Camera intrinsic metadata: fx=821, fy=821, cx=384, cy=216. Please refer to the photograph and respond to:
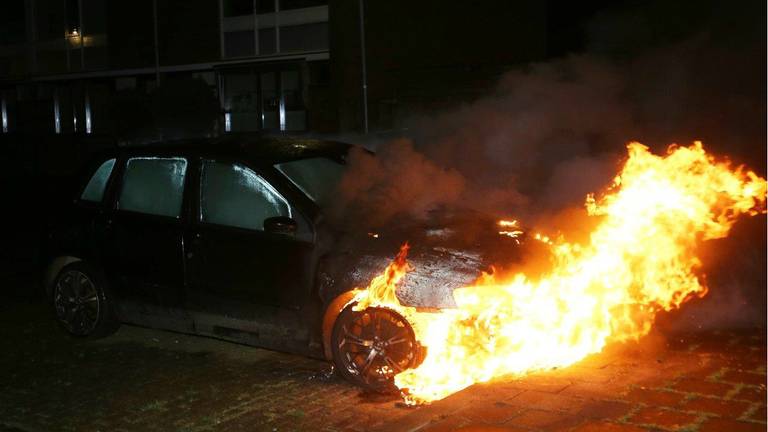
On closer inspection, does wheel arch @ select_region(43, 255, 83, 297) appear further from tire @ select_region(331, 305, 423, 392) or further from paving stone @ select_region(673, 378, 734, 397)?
paving stone @ select_region(673, 378, 734, 397)

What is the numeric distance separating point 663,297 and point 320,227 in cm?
258

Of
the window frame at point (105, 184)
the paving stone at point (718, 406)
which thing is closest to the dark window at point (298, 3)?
the window frame at point (105, 184)

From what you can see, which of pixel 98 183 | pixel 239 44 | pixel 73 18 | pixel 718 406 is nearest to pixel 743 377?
pixel 718 406

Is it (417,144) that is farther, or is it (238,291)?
(417,144)

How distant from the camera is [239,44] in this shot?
24.2 m

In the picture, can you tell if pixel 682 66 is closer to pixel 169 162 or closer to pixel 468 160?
pixel 468 160

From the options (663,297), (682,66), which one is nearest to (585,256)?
(663,297)

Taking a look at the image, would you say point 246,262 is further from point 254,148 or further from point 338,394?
point 338,394

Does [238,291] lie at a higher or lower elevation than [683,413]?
higher

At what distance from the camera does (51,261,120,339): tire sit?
283 inches

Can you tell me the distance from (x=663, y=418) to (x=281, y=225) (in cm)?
288

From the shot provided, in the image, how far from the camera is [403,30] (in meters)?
21.3

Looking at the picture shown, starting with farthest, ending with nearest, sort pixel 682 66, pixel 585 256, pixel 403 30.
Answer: pixel 403 30 → pixel 682 66 → pixel 585 256

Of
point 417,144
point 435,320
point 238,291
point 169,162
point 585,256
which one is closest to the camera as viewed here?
point 435,320
